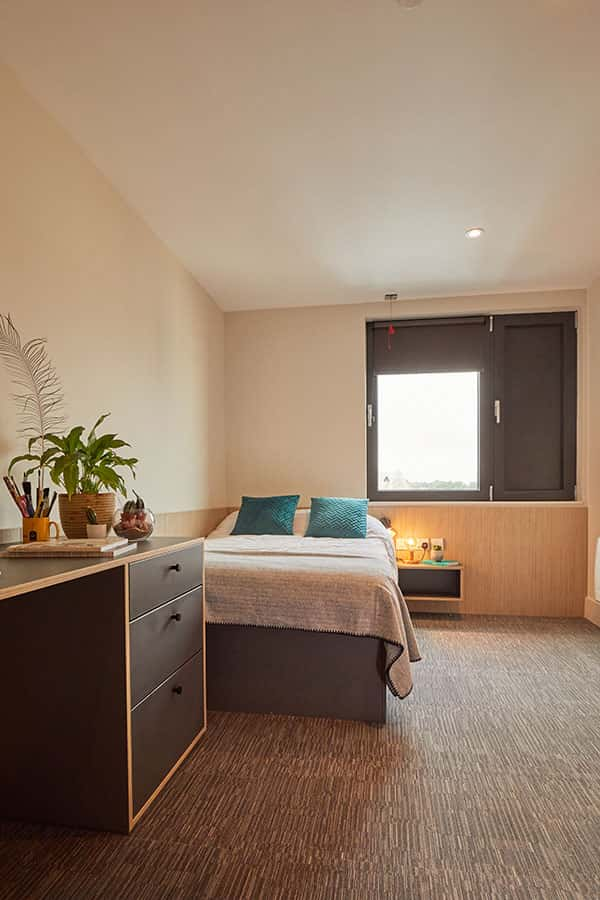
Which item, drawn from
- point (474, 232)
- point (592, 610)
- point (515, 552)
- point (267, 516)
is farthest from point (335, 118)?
point (592, 610)

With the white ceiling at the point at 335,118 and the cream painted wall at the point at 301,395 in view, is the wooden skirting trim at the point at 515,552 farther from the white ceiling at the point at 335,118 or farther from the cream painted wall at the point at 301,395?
the white ceiling at the point at 335,118

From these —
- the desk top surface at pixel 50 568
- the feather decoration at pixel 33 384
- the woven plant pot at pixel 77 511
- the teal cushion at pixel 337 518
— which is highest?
the feather decoration at pixel 33 384

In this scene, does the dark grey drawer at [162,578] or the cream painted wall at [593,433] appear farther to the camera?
the cream painted wall at [593,433]

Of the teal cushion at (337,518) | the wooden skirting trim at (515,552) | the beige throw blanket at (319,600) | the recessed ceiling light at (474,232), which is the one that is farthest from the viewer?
the wooden skirting trim at (515,552)

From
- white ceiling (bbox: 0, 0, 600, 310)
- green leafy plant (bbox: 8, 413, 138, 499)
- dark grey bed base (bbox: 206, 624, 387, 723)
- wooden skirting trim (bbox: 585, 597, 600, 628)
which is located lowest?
wooden skirting trim (bbox: 585, 597, 600, 628)

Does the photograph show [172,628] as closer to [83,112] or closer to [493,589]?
[83,112]

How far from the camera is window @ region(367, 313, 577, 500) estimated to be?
4199mm

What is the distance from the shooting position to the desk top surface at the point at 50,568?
116 cm

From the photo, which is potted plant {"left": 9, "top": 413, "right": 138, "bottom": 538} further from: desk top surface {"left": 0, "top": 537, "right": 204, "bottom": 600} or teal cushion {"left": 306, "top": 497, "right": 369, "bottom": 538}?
teal cushion {"left": 306, "top": 497, "right": 369, "bottom": 538}

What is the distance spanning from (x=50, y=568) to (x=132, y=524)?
0.59 m

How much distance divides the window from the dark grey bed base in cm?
219

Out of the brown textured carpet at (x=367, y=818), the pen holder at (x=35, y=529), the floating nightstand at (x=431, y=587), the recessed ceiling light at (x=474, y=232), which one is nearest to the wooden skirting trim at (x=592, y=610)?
the floating nightstand at (x=431, y=587)

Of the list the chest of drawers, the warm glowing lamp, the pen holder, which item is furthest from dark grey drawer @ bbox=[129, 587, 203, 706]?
the warm glowing lamp

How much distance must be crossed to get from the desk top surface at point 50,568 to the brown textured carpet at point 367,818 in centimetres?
76
